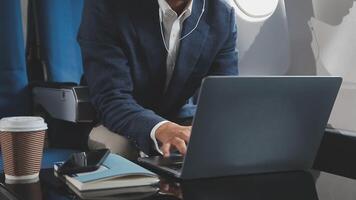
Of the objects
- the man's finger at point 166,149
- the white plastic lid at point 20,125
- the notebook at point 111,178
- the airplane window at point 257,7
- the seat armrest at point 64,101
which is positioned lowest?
the seat armrest at point 64,101

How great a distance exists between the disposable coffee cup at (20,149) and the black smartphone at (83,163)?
46 mm

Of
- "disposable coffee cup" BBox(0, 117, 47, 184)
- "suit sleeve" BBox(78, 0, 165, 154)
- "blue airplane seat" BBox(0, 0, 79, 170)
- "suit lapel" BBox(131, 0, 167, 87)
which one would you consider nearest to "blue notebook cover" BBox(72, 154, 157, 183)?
"disposable coffee cup" BBox(0, 117, 47, 184)

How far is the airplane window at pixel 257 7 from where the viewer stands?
1614mm

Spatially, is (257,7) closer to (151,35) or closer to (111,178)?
(151,35)

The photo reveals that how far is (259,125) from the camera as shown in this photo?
2.75 feet

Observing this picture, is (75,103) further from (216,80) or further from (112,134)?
(216,80)

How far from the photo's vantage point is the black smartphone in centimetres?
79

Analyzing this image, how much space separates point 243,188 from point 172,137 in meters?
0.19

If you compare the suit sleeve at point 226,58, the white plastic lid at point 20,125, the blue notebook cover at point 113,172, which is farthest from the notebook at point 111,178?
the suit sleeve at point 226,58

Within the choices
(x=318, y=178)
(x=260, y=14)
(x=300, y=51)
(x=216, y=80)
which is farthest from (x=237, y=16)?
(x=216, y=80)

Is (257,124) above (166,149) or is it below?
above

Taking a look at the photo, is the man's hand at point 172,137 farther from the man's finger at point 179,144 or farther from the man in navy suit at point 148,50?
the man in navy suit at point 148,50

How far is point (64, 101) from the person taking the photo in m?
1.40

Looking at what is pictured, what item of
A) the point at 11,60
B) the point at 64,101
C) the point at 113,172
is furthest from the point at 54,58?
the point at 113,172
